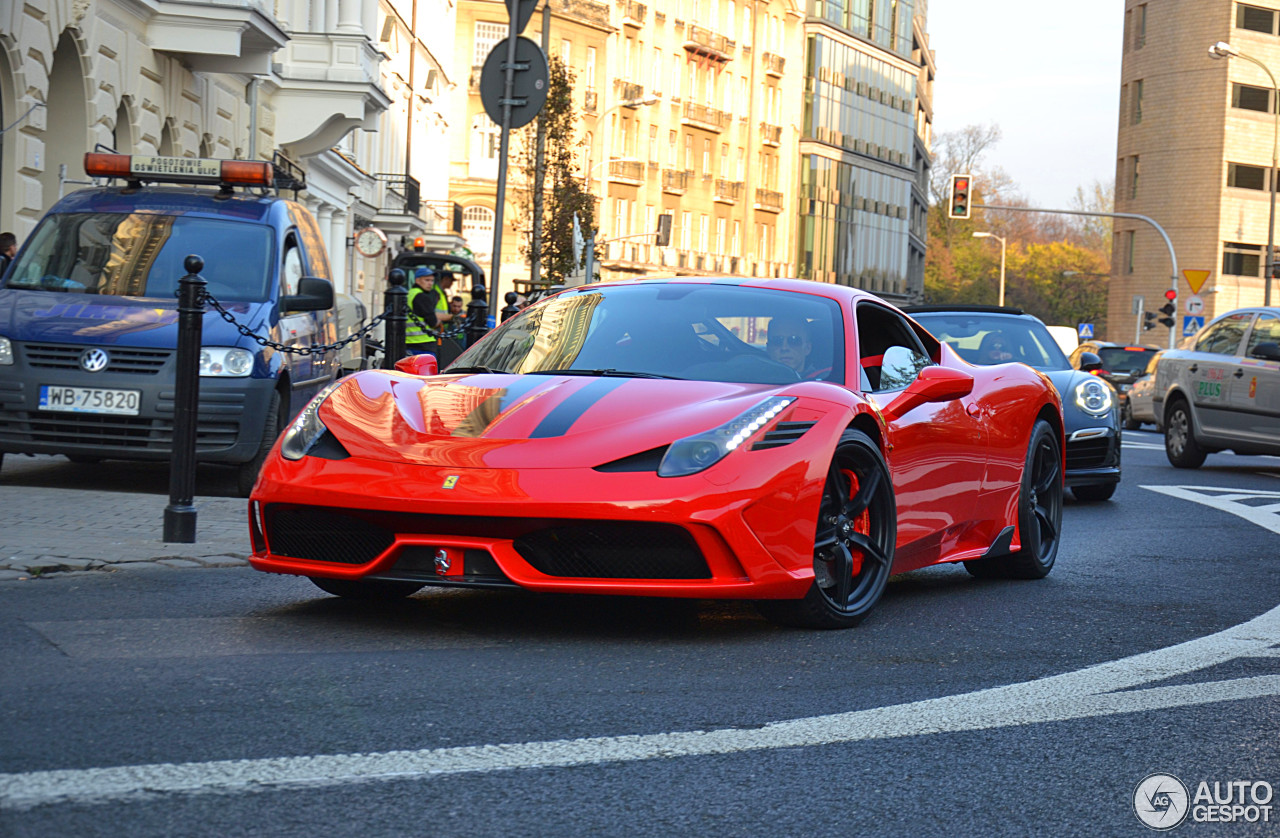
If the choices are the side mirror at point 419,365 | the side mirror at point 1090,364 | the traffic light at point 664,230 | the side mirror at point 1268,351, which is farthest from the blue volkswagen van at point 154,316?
the traffic light at point 664,230

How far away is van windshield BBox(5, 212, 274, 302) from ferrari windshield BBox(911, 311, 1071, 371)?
17.4 ft

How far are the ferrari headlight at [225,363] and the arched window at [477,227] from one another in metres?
62.4

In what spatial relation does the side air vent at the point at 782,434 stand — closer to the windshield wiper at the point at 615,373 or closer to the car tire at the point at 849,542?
the car tire at the point at 849,542

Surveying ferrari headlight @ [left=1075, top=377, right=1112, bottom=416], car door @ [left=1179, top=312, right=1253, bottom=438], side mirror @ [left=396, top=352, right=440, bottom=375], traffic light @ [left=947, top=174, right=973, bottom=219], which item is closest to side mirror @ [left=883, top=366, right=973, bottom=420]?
side mirror @ [left=396, top=352, right=440, bottom=375]

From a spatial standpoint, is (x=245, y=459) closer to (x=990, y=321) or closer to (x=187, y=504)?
(x=187, y=504)

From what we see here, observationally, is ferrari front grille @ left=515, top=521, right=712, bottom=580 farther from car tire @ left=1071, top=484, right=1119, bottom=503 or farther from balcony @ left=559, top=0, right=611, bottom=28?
balcony @ left=559, top=0, right=611, bottom=28

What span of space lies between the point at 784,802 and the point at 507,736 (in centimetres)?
75

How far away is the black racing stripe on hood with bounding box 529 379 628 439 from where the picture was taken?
539 centimetres

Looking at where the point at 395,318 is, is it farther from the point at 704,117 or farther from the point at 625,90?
the point at 704,117

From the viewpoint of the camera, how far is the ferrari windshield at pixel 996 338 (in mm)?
13164

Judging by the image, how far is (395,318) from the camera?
36.1ft

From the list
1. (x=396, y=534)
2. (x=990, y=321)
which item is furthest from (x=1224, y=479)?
(x=396, y=534)

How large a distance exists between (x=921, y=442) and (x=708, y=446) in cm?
153

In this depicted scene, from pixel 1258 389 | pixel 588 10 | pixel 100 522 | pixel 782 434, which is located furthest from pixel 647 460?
pixel 588 10
